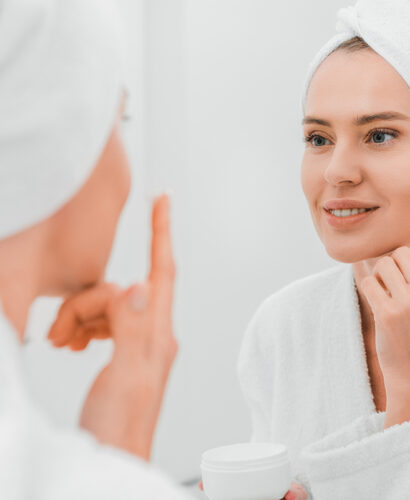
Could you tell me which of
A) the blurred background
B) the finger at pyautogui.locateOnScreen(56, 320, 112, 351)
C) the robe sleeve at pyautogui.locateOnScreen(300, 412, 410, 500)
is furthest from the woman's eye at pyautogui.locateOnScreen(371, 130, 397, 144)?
the blurred background

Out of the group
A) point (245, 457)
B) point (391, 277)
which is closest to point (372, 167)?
point (391, 277)

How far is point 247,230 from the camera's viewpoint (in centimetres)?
214

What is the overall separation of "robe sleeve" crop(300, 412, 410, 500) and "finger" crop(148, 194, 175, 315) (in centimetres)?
33

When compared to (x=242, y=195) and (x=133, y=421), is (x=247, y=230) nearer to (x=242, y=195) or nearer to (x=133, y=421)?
(x=242, y=195)

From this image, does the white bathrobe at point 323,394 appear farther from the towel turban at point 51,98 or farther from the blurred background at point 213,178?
the blurred background at point 213,178

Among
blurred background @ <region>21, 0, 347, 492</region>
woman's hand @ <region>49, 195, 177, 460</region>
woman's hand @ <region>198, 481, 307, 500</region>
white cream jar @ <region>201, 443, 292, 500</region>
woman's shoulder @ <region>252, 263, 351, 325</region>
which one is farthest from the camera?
blurred background @ <region>21, 0, 347, 492</region>

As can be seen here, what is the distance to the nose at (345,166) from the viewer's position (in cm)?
87

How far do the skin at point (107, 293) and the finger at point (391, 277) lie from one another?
14.4 inches

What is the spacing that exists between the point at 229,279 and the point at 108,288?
1.60m

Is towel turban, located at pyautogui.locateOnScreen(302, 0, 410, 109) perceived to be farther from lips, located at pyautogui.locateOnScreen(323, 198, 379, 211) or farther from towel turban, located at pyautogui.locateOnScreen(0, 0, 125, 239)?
towel turban, located at pyautogui.locateOnScreen(0, 0, 125, 239)

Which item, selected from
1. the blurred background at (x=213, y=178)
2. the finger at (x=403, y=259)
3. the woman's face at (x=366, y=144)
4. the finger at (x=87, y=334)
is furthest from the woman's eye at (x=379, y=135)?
the blurred background at (x=213, y=178)

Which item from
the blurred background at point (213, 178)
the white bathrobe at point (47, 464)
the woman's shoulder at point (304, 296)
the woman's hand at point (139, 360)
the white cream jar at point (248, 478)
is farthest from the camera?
the blurred background at point (213, 178)

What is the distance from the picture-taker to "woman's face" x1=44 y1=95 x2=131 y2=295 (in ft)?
1.54

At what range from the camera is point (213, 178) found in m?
2.14
